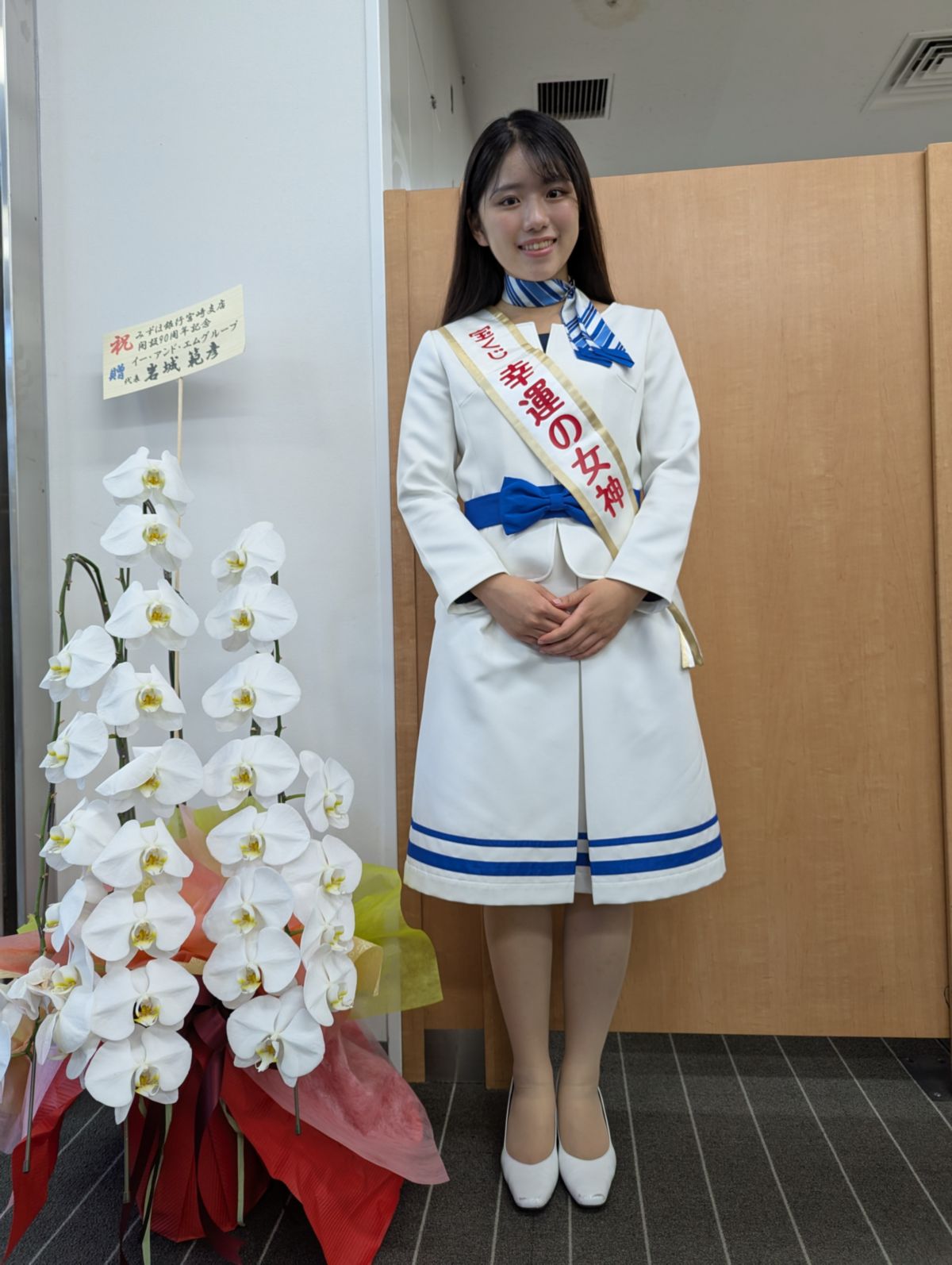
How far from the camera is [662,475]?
4.26 feet

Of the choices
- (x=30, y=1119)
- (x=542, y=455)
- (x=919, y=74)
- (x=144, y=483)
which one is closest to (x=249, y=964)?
(x=30, y=1119)

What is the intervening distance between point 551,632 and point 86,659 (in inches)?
22.9

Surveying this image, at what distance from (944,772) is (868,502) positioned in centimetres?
47

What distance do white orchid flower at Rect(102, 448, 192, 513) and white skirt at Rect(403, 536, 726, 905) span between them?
0.43 metres

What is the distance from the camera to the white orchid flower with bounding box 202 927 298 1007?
1.05 metres

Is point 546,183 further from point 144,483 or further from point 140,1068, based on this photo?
point 140,1068

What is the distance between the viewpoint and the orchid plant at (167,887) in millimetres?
1022

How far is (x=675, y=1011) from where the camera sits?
1599 millimetres

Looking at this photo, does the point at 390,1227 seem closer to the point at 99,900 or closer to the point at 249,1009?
the point at 249,1009

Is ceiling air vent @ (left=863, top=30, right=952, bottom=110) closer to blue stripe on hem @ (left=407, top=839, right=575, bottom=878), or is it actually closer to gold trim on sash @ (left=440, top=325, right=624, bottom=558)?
gold trim on sash @ (left=440, top=325, right=624, bottom=558)

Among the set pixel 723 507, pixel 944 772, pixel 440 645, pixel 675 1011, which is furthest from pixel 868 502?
pixel 675 1011

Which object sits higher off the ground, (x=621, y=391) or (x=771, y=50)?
(x=771, y=50)

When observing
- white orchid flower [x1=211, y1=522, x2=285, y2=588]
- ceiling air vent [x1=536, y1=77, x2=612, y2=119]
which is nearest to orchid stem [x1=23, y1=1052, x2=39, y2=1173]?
white orchid flower [x1=211, y1=522, x2=285, y2=588]

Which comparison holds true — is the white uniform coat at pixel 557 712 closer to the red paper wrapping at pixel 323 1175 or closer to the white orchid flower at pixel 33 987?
the red paper wrapping at pixel 323 1175
